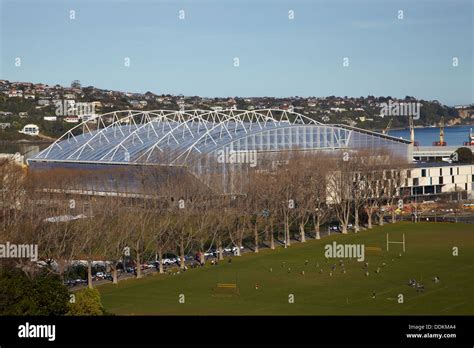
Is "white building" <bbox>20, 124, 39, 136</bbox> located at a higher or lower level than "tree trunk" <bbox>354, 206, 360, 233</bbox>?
higher

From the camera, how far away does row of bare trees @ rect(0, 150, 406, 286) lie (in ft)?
143

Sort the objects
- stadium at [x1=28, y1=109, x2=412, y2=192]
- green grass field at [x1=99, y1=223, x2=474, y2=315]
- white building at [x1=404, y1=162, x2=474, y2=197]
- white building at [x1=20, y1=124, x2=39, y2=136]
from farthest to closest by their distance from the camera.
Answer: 1. white building at [x1=20, y1=124, x2=39, y2=136]
2. white building at [x1=404, y1=162, x2=474, y2=197]
3. stadium at [x1=28, y1=109, x2=412, y2=192]
4. green grass field at [x1=99, y1=223, x2=474, y2=315]

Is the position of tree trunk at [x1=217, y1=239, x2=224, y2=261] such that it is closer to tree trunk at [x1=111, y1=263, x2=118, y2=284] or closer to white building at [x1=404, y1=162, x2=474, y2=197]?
tree trunk at [x1=111, y1=263, x2=118, y2=284]

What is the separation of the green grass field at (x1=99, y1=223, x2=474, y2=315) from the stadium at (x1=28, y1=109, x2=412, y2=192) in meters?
12.1

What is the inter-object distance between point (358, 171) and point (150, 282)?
2636 centimetres

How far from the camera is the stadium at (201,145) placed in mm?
63875

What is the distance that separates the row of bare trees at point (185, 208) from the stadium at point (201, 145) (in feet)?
6.80

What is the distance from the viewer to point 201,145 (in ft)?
222

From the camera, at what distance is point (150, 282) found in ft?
Answer: 144

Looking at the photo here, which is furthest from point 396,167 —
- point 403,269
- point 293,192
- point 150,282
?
point 150,282

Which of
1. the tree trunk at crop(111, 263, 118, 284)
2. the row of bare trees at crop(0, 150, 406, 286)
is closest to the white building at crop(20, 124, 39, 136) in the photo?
the row of bare trees at crop(0, 150, 406, 286)

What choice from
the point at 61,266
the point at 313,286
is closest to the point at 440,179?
the point at 313,286

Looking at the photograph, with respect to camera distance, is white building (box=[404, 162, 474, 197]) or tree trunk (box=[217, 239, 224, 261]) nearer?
tree trunk (box=[217, 239, 224, 261])

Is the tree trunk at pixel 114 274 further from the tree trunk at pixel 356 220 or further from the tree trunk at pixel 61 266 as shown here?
the tree trunk at pixel 356 220
